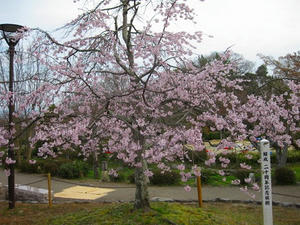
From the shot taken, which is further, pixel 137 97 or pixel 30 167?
pixel 30 167

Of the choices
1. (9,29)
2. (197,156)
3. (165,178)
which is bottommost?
(165,178)

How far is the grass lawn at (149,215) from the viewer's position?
5405 mm

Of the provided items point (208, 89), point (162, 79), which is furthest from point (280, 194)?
point (162, 79)

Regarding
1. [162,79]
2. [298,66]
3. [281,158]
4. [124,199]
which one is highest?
[298,66]

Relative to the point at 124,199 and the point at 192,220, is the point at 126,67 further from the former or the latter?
the point at 124,199

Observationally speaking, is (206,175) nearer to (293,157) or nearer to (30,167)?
(293,157)

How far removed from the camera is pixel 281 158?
12.7m

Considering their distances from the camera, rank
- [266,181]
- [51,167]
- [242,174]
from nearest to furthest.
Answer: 1. [266,181]
2. [242,174]
3. [51,167]

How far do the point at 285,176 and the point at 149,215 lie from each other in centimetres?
696

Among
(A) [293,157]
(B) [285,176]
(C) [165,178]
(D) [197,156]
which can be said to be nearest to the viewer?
(D) [197,156]

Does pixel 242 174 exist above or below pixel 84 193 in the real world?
above

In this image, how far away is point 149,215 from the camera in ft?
17.9

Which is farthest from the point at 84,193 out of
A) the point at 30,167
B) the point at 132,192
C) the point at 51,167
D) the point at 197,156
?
the point at 30,167

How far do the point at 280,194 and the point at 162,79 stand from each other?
5935 mm
